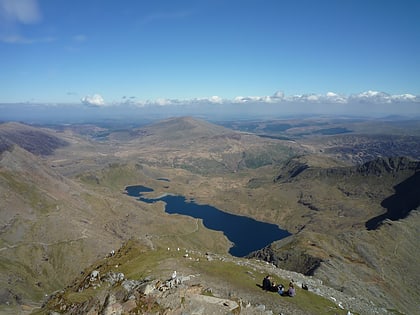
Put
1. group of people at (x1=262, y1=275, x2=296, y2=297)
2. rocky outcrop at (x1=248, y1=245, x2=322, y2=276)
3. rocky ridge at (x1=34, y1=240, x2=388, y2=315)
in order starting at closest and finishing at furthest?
rocky ridge at (x1=34, y1=240, x2=388, y2=315) → group of people at (x1=262, y1=275, x2=296, y2=297) → rocky outcrop at (x1=248, y1=245, x2=322, y2=276)

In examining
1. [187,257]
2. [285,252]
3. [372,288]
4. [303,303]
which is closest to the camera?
[303,303]

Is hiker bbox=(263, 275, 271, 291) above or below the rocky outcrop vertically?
above

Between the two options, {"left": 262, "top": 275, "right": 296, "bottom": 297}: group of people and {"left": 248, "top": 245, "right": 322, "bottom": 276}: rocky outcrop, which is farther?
{"left": 248, "top": 245, "right": 322, "bottom": 276}: rocky outcrop

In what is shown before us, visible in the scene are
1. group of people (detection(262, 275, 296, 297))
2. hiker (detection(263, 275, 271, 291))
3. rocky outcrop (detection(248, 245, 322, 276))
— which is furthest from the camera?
rocky outcrop (detection(248, 245, 322, 276))

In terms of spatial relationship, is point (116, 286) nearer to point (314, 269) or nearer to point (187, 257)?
point (187, 257)

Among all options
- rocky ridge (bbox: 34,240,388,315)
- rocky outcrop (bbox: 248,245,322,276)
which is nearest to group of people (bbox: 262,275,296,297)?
rocky ridge (bbox: 34,240,388,315)

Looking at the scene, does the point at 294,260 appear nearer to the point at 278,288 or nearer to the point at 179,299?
the point at 278,288

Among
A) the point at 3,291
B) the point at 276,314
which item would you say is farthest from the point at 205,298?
the point at 3,291

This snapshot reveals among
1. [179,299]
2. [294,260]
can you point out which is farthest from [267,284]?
[294,260]

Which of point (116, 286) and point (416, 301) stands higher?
point (116, 286)

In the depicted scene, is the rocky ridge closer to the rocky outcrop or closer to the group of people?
the group of people

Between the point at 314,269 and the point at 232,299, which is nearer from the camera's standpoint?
the point at 232,299
